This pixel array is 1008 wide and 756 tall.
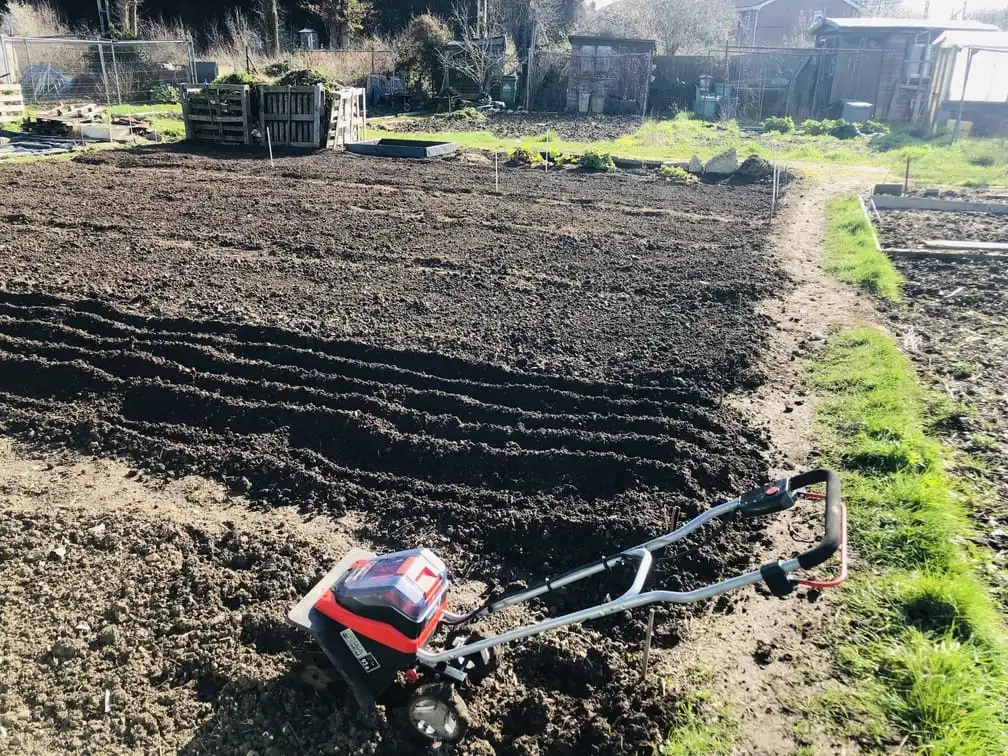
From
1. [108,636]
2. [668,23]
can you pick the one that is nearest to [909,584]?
[108,636]

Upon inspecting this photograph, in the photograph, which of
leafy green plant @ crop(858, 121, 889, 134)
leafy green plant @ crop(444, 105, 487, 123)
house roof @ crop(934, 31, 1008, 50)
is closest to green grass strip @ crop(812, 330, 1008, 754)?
leafy green plant @ crop(444, 105, 487, 123)

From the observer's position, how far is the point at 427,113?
31516 mm

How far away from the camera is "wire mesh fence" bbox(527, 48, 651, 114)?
1273 inches

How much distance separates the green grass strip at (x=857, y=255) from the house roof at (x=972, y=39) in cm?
1607

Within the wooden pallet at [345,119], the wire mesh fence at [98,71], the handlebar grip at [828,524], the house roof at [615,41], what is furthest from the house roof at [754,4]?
the handlebar grip at [828,524]

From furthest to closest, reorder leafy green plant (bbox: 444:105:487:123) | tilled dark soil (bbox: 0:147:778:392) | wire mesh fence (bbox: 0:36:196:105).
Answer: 1. wire mesh fence (bbox: 0:36:196:105)
2. leafy green plant (bbox: 444:105:487:123)
3. tilled dark soil (bbox: 0:147:778:392)

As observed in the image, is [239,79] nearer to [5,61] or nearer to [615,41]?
[5,61]

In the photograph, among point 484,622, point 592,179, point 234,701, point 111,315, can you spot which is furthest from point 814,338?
point 592,179

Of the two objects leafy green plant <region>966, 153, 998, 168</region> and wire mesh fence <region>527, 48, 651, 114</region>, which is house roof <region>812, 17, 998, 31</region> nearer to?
wire mesh fence <region>527, 48, 651, 114</region>

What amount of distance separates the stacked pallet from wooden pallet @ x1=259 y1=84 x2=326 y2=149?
0.50 metres

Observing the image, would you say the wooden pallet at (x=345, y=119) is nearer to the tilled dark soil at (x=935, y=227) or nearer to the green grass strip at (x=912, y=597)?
the tilled dark soil at (x=935, y=227)

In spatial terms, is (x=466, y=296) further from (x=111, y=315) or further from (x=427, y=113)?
(x=427, y=113)

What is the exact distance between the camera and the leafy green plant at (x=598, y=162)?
1928 cm

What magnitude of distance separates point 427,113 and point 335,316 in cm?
2514
